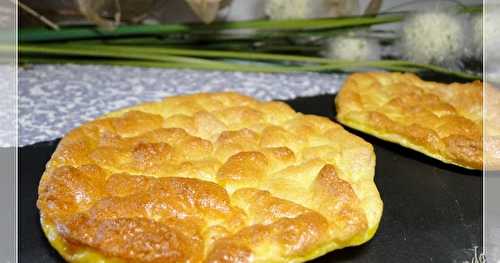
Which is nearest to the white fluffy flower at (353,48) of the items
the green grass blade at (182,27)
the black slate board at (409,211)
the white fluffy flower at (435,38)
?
→ the green grass blade at (182,27)

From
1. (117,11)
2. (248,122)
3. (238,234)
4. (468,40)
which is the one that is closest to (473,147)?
(248,122)

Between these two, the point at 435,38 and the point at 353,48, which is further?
the point at 353,48

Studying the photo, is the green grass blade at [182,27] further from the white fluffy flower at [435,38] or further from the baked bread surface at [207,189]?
the baked bread surface at [207,189]

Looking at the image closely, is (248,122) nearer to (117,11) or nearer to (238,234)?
(238,234)

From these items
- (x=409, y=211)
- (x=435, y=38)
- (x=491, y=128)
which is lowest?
(x=409, y=211)

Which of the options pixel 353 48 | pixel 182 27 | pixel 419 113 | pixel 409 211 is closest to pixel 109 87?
pixel 182 27

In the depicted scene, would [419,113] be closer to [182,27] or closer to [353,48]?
[353,48]
